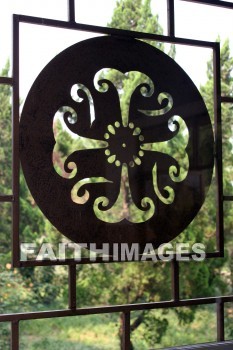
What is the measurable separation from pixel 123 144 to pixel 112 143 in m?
0.04

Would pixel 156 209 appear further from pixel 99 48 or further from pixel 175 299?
pixel 99 48

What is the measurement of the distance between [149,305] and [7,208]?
2.48 ft

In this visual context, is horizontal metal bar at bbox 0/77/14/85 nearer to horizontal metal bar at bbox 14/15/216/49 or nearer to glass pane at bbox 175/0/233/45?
horizontal metal bar at bbox 14/15/216/49

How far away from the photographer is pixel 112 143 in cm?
170

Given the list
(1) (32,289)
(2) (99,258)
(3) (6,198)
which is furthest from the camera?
(1) (32,289)

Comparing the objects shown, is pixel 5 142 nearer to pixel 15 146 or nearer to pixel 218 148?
pixel 15 146

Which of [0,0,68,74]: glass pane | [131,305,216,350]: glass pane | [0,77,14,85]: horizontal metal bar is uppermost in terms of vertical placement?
[0,0,68,74]: glass pane

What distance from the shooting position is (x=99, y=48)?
1699mm

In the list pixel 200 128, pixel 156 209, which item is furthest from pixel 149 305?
pixel 200 128

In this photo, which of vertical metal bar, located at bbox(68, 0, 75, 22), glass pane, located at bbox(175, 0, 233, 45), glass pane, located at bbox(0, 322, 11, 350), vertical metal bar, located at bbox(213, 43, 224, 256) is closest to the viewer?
vertical metal bar, located at bbox(68, 0, 75, 22)

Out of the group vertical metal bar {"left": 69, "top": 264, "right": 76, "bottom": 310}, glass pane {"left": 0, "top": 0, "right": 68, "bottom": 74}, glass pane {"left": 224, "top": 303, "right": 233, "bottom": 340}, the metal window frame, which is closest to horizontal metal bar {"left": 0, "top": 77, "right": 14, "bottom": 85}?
the metal window frame

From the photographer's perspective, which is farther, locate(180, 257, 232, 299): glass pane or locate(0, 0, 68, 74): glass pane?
locate(180, 257, 232, 299): glass pane

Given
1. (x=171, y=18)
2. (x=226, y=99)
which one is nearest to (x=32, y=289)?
(x=226, y=99)

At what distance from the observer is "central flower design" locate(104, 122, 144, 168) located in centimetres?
170
